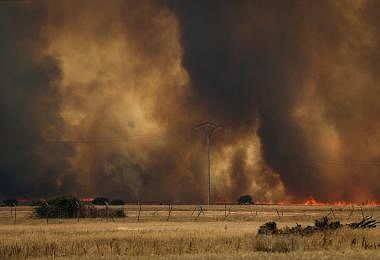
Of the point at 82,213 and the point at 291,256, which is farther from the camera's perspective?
the point at 82,213

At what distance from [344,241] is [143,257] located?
18307 mm

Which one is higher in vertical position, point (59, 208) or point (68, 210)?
point (59, 208)

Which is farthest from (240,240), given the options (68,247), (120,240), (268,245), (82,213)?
(82,213)

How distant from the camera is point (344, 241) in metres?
55.6

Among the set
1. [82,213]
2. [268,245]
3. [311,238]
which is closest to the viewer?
[268,245]

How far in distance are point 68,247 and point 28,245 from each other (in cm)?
337

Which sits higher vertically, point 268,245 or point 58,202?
point 58,202

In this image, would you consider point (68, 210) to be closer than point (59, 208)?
No

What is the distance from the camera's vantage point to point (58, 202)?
112 m

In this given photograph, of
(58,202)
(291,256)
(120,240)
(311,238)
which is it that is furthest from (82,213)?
(291,256)

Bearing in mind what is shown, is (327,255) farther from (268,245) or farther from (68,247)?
(68,247)

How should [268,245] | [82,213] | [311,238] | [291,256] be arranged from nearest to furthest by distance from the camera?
[291,256]
[268,245]
[311,238]
[82,213]

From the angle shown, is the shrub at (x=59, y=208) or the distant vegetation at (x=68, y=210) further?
the shrub at (x=59, y=208)

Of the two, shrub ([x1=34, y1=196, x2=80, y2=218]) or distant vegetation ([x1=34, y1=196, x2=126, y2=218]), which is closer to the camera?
distant vegetation ([x1=34, y1=196, x2=126, y2=218])
